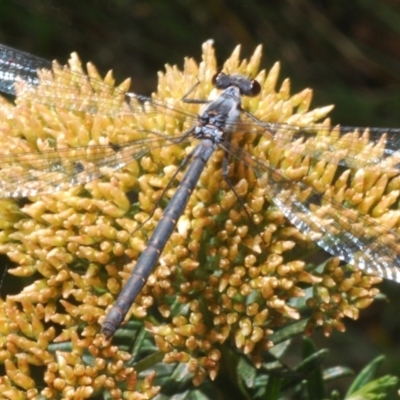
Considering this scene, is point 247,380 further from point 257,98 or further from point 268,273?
point 257,98

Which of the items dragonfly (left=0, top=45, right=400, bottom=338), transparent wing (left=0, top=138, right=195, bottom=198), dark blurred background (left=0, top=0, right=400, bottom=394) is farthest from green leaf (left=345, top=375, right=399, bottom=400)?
dark blurred background (left=0, top=0, right=400, bottom=394)

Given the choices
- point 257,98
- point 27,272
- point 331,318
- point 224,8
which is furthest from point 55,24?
point 331,318

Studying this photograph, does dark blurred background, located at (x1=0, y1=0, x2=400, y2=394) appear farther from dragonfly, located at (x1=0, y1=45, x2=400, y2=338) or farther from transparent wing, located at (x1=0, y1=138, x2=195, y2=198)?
transparent wing, located at (x1=0, y1=138, x2=195, y2=198)

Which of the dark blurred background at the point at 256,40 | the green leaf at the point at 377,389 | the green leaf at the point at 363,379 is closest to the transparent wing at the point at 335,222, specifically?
the green leaf at the point at 377,389

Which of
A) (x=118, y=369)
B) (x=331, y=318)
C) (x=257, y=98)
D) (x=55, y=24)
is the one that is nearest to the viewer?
(x=118, y=369)

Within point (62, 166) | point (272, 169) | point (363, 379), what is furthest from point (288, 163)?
point (363, 379)
